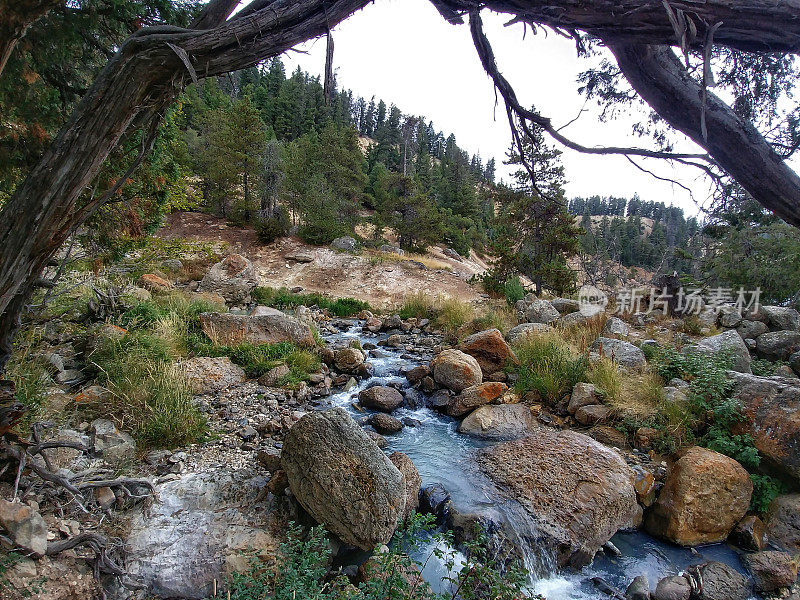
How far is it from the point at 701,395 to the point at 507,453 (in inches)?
98.0

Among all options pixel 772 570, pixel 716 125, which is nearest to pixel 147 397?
pixel 716 125

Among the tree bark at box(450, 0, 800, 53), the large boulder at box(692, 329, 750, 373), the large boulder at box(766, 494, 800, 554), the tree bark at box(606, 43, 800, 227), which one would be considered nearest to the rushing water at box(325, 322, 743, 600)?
the large boulder at box(766, 494, 800, 554)

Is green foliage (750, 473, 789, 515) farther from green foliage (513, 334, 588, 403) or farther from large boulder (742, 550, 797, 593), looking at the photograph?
green foliage (513, 334, 588, 403)

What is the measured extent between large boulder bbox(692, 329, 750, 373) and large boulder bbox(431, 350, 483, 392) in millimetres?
3261

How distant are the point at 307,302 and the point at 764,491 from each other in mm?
10845

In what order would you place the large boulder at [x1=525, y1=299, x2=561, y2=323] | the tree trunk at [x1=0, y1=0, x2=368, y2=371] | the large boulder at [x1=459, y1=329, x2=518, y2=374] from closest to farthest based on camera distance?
the tree trunk at [x1=0, y1=0, x2=368, y2=371], the large boulder at [x1=459, y1=329, x2=518, y2=374], the large boulder at [x1=525, y1=299, x2=561, y2=323]

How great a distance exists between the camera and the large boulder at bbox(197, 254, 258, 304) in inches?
448

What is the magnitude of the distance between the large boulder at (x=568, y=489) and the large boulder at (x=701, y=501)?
274 millimetres

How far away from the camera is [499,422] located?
5.37 metres

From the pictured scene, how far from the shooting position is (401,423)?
5484 millimetres

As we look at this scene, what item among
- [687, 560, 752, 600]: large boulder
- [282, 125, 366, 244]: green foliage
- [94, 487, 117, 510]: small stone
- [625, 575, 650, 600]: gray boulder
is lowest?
[625, 575, 650, 600]: gray boulder

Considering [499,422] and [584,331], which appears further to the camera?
[584,331]

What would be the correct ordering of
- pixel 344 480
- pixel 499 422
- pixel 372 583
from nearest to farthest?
pixel 372 583
pixel 344 480
pixel 499 422

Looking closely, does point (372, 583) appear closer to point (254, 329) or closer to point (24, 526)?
point (24, 526)
